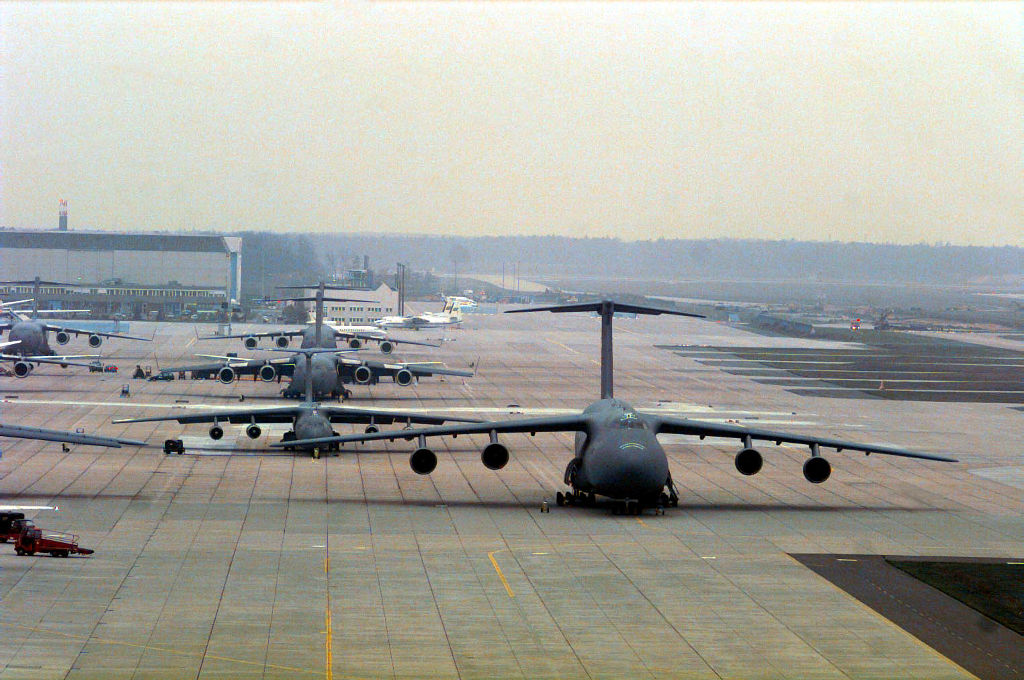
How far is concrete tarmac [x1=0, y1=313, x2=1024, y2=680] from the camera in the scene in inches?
892

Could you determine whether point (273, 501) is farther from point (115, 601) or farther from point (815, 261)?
point (815, 261)

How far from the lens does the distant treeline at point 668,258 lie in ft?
313

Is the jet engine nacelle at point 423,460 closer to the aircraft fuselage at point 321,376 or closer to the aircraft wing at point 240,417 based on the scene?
the aircraft wing at point 240,417

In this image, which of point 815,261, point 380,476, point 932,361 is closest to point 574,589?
point 380,476

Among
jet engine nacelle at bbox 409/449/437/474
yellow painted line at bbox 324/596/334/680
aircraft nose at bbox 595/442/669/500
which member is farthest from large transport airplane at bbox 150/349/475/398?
yellow painted line at bbox 324/596/334/680

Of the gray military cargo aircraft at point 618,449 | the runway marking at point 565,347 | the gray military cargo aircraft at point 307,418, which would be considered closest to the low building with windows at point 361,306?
the runway marking at point 565,347

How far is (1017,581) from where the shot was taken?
29422mm

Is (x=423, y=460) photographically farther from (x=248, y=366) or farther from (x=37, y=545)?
(x=248, y=366)

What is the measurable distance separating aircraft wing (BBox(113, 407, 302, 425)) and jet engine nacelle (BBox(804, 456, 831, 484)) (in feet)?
64.5

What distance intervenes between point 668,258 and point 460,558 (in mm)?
68966

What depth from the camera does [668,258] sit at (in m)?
97.2

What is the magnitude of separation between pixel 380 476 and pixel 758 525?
1427 centimetres

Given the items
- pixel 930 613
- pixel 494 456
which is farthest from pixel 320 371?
pixel 930 613

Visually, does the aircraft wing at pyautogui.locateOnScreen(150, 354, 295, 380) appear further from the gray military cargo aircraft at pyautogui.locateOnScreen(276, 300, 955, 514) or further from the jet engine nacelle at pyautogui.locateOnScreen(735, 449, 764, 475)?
the jet engine nacelle at pyautogui.locateOnScreen(735, 449, 764, 475)
